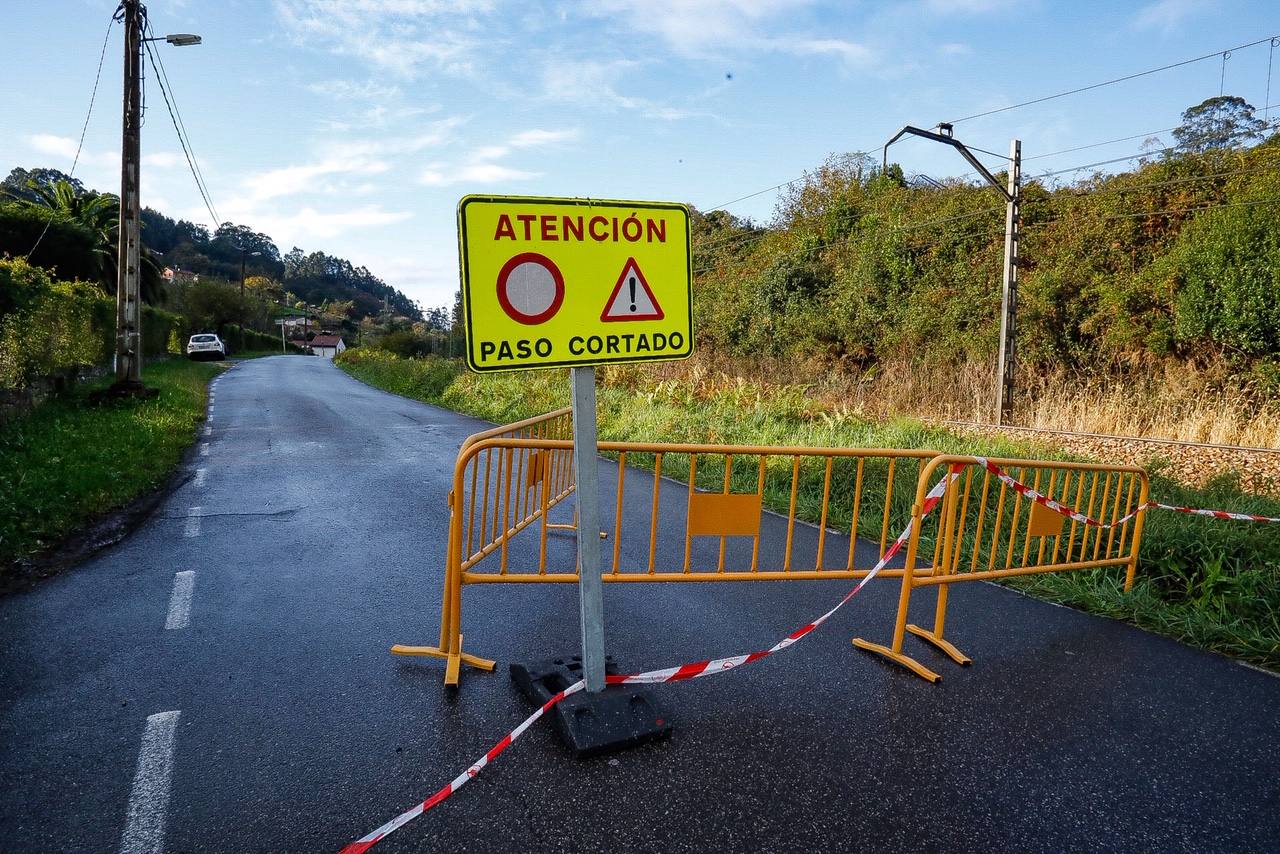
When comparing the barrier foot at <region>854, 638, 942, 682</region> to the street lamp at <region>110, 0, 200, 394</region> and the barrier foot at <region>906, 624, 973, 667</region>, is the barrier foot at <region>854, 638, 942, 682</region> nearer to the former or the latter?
the barrier foot at <region>906, 624, 973, 667</region>

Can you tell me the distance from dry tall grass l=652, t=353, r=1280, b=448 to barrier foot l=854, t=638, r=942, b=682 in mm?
7842

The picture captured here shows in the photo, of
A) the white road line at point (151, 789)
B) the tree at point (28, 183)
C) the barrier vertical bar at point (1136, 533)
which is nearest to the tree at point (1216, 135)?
the barrier vertical bar at point (1136, 533)

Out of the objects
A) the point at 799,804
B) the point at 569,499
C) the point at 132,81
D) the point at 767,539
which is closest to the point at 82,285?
the point at 132,81

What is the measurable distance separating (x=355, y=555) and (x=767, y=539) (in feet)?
11.4

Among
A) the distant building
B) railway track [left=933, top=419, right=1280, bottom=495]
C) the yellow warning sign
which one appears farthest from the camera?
the distant building

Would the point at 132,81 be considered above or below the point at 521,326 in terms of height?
above

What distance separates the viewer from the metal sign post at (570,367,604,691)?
3.23 m

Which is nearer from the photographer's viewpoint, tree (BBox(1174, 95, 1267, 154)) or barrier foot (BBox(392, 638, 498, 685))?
barrier foot (BBox(392, 638, 498, 685))

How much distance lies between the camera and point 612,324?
3225mm

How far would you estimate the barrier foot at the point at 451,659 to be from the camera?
3797 mm

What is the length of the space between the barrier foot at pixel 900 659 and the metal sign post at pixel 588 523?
1717 mm

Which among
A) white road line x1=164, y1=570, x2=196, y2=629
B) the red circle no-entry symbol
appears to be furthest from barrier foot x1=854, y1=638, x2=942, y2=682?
white road line x1=164, y1=570, x2=196, y2=629

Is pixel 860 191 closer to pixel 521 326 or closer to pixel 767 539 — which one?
pixel 767 539

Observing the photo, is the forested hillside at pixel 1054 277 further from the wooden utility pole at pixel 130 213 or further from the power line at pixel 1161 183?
the wooden utility pole at pixel 130 213
